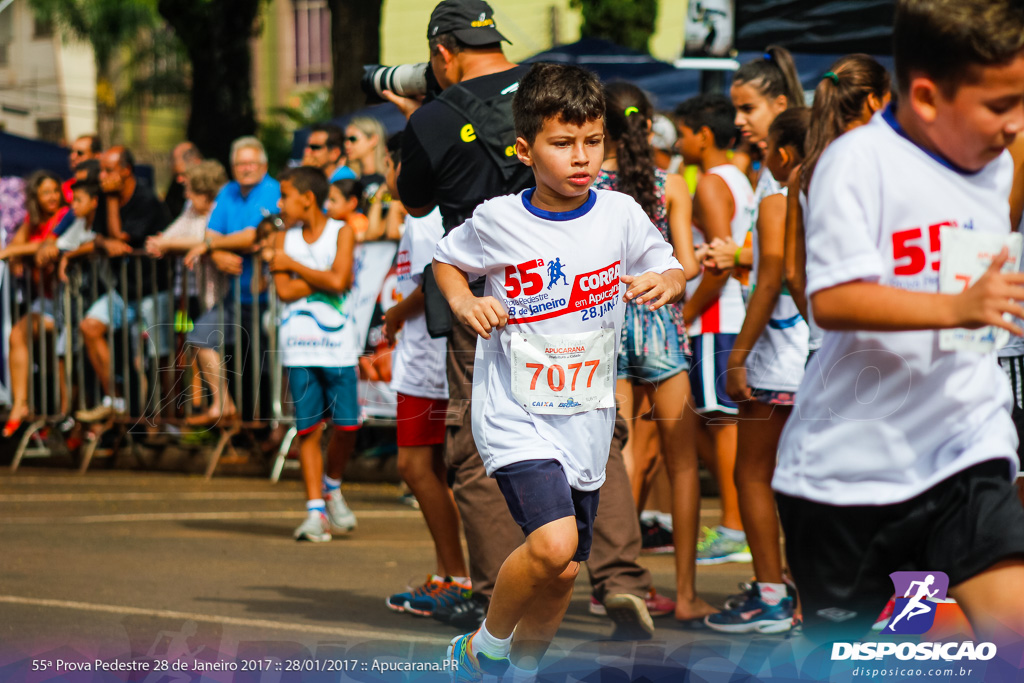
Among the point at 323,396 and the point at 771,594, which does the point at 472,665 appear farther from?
the point at 323,396

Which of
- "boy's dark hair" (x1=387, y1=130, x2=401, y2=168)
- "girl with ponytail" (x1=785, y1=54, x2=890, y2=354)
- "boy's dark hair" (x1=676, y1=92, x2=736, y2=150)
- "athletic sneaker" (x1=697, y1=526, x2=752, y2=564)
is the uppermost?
"girl with ponytail" (x1=785, y1=54, x2=890, y2=354)

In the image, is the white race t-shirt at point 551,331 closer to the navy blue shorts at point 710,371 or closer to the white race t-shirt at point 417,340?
the white race t-shirt at point 417,340

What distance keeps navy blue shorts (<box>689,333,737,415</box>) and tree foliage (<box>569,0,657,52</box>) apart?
25656 mm

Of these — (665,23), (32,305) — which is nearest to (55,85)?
(665,23)

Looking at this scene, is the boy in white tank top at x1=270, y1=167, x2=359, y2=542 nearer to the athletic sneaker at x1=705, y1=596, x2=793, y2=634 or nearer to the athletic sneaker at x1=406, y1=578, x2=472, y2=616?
the athletic sneaker at x1=406, y1=578, x2=472, y2=616

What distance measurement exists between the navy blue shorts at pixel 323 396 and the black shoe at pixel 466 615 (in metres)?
2.01

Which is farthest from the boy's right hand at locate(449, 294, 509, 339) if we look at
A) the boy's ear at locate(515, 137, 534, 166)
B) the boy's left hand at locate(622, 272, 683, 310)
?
the boy's ear at locate(515, 137, 534, 166)

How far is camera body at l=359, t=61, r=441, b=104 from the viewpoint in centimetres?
Answer: 506

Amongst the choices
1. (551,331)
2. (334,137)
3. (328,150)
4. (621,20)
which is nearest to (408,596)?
(551,331)

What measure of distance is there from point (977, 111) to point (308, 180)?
5081 millimetres

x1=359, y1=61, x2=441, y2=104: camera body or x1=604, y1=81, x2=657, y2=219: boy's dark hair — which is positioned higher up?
x1=359, y1=61, x2=441, y2=104: camera body

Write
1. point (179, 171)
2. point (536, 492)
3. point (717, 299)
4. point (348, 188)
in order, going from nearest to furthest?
point (536, 492), point (717, 299), point (348, 188), point (179, 171)

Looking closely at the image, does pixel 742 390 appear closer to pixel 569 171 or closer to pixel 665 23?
pixel 569 171

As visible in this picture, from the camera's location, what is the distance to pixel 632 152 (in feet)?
16.6
